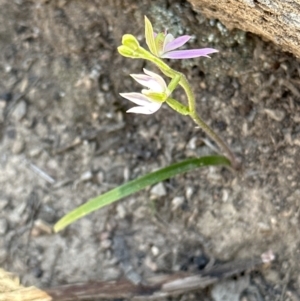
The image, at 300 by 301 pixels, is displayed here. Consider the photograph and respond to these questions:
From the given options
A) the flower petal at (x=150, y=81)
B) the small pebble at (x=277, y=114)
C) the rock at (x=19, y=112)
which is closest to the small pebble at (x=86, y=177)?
the rock at (x=19, y=112)

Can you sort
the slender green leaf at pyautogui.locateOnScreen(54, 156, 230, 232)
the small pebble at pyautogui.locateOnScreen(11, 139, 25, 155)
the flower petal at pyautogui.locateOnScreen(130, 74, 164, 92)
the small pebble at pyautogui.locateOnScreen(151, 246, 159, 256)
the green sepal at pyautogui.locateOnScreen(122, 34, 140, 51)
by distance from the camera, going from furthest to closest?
1. the small pebble at pyautogui.locateOnScreen(11, 139, 25, 155)
2. the small pebble at pyautogui.locateOnScreen(151, 246, 159, 256)
3. the slender green leaf at pyautogui.locateOnScreen(54, 156, 230, 232)
4. the flower petal at pyautogui.locateOnScreen(130, 74, 164, 92)
5. the green sepal at pyautogui.locateOnScreen(122, 34, 140, 51)

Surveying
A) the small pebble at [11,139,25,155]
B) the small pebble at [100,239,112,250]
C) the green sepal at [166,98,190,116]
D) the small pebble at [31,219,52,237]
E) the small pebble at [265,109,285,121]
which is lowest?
the small pebble at [31,219,52,237]

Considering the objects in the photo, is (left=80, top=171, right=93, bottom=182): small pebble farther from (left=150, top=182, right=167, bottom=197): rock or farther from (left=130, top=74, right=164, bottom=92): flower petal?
(left=130, top=74, right=164, bottom=92): flower petal

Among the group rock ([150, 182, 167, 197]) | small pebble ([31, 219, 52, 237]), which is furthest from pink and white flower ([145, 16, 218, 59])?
small pebble ([31, 219, 52, 237])

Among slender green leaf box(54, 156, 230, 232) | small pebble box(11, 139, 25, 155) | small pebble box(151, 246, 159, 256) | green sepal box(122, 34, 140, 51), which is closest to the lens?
green sepal box(122, 34, 140, 51)

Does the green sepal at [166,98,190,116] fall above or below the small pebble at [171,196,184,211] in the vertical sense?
above

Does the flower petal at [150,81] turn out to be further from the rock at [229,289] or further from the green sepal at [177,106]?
the rock at [229,289]

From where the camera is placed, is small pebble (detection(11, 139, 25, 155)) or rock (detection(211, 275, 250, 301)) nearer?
rock (detection(211, 275, 250, 301))

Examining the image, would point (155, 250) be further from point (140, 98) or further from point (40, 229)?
point (140, 98)
